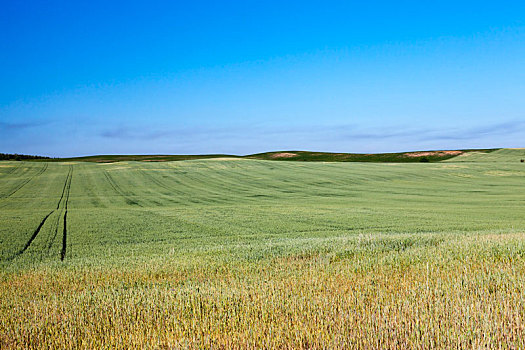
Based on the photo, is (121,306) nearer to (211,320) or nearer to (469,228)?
(211,320)

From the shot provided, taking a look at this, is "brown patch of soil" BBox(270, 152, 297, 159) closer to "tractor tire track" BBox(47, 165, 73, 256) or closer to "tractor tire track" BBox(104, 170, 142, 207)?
"tractor tire track" BBox(104, 170, 142, 207)

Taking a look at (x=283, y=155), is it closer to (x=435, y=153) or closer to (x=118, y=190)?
(x=435, y=153)

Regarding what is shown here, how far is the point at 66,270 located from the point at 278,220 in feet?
41.0

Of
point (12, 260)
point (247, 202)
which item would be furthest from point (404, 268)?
point (247, 202)

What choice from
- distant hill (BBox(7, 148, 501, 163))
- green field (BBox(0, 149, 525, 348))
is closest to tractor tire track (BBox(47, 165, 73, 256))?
green field (BBox(0, 149, 525, 348))

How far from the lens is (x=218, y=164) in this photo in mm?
61875

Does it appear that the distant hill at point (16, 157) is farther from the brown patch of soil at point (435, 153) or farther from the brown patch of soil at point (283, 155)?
the brown patch of soil at point (435, 153)

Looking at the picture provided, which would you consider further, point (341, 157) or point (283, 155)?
point (283, 155)

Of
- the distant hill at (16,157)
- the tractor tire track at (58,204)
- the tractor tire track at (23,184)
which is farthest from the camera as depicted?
the distant hill at (16,157)

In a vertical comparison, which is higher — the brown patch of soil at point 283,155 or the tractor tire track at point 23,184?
the brown patch of soil at point 283,155

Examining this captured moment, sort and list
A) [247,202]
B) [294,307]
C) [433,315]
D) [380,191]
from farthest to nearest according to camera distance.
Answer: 1. [380,191]
2. [247,202]
3. [294,307]
4. [433,315]

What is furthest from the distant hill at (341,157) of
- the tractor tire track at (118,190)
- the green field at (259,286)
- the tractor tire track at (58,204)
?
the green field at (259,286)

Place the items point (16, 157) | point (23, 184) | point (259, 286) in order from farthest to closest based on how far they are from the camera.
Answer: point (16, 157), point (23, 184), point (259, 286)

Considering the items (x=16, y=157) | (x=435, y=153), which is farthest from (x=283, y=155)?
(x=16, y=157)
